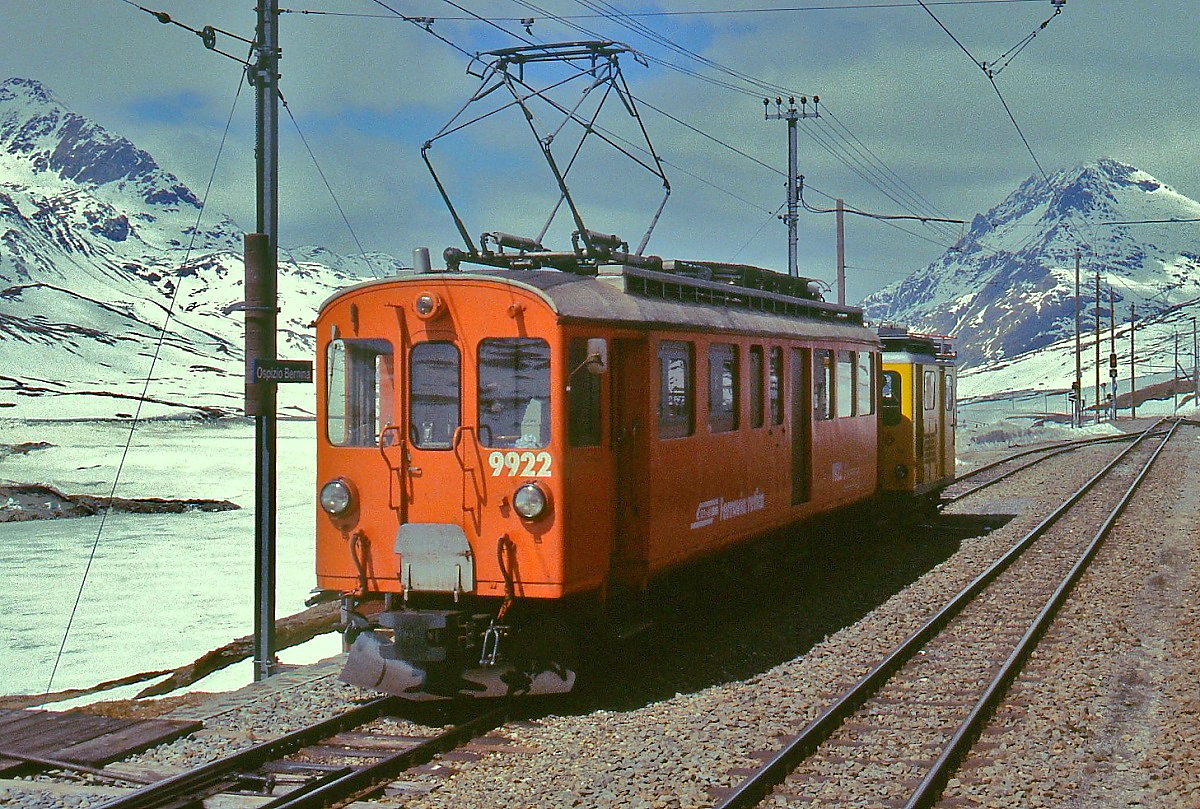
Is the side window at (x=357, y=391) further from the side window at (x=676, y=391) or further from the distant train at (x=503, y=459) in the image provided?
the side window at (x=676, y=391)

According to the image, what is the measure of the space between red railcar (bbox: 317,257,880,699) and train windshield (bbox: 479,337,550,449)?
1 centimetres

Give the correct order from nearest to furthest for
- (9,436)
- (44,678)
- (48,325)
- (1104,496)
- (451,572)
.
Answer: (451,572)
(44,678)
(1104,496)
(9,436)
(48,325)

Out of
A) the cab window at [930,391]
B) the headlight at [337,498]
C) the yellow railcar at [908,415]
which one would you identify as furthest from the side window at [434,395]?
the cab window at [930,391]

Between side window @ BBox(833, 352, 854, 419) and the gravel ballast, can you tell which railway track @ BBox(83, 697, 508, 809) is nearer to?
the gravel ballast

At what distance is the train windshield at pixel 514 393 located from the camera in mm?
9273

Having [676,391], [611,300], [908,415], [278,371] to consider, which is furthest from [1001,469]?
[278,371]

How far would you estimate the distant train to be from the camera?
9188mm

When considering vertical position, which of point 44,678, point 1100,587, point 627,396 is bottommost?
point 44,678

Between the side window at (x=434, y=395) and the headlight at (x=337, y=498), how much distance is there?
65 centimetres

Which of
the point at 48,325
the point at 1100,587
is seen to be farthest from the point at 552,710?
the point at 48,325

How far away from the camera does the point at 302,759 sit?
8.28 metres

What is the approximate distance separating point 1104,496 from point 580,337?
18.8 m

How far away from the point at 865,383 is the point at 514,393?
855 centimetres

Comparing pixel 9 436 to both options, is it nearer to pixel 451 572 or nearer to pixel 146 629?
pixel 146 629
